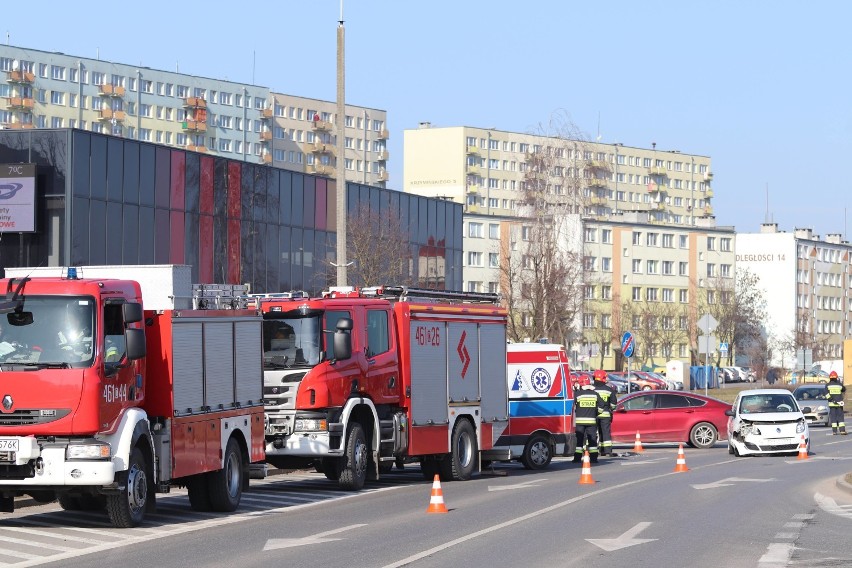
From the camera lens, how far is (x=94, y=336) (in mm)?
15820

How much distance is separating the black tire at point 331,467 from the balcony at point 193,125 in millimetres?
128290

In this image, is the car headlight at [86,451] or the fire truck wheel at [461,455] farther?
the fire truck wheel at [461,455]

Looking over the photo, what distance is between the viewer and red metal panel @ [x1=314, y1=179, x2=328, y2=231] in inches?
2499

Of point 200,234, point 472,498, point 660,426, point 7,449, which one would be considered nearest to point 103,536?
point 7,449

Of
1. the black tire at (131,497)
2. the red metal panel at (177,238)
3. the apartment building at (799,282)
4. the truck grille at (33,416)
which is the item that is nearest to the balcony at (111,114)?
the apartment building at (799,282)

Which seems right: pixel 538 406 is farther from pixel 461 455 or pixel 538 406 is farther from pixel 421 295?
pixel 421 295

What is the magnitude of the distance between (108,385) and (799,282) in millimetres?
149112

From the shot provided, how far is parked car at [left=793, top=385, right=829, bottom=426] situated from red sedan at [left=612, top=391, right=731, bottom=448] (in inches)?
603

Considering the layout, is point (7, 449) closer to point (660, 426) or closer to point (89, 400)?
point (89, 400)

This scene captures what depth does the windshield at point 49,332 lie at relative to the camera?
1569 centimetres

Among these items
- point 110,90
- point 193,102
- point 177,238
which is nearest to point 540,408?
point 177,238

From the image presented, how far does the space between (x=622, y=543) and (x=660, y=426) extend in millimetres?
22936

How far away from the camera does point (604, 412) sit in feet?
100

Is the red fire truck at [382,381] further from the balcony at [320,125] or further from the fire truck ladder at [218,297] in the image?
the balcony at [320,125]
